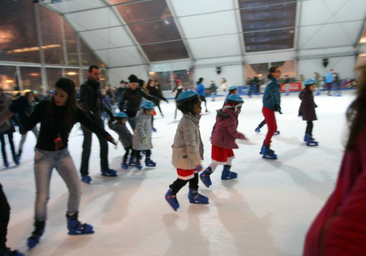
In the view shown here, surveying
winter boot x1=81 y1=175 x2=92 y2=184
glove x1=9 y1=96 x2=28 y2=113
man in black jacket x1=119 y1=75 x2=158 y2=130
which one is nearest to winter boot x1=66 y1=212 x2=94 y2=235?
glove x1=9 y1=96 x2=28 y2=113

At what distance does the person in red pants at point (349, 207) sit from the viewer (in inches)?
25.0

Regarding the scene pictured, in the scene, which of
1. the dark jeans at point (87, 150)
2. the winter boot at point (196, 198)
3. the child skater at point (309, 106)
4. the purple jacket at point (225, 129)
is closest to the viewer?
the winter boot at point (196, 198)

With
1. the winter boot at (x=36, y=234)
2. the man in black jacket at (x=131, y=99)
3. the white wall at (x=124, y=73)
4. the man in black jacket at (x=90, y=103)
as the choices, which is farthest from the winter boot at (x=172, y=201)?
the white wall at (x=124, y=73)

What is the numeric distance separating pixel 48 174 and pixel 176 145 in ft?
3.66

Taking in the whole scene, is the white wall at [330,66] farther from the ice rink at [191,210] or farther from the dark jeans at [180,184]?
the dark jeans at [180,184]

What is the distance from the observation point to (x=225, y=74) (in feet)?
62.6

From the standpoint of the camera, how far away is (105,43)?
1828 centimetres

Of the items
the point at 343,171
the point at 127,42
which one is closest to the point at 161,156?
the point at 343,171

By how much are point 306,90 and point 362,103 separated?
4533 millimetres

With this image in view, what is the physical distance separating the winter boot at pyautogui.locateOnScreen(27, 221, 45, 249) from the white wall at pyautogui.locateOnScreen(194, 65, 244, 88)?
17.8 meters

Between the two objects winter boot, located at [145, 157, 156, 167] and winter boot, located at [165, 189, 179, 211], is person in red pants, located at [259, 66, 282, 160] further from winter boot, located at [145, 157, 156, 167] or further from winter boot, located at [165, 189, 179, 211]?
winter boot, located at [165, 189, 179, 211]

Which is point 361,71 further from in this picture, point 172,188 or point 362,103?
point 172,188

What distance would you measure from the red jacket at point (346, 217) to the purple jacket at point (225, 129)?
93.0 inches

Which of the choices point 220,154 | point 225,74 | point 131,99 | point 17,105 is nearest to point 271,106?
→ point 220,154
